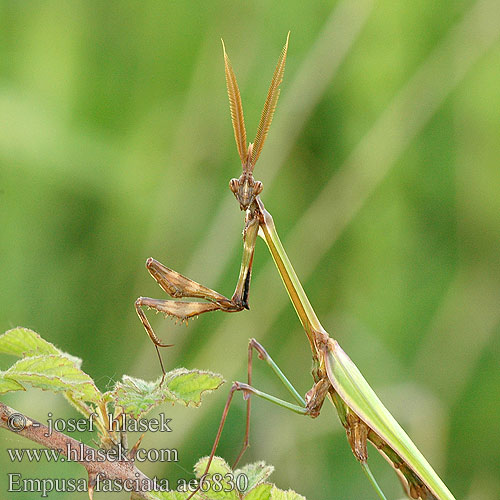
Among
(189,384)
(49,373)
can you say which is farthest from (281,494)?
(49,373)

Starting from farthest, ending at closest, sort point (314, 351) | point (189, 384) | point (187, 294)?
point (314, 351) → point (187, 294) → point (189, 384)

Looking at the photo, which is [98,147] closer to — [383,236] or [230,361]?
[230,361]

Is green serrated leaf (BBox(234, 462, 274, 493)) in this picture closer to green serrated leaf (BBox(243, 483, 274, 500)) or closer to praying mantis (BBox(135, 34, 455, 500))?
green serrated leaf (BBox(243, 483, 274, 500))

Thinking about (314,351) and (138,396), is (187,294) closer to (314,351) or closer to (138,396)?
(314,351)

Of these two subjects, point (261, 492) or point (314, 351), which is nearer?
point (261, 492)

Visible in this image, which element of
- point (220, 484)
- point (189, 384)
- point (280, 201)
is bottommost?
point (220, 484)

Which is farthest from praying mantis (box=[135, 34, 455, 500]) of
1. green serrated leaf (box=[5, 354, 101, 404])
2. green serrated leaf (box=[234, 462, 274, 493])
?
green serrated leaf (box=[5, 354, 101, 404])

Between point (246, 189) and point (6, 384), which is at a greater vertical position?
point (246, 189)

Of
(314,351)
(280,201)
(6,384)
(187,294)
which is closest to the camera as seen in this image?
(6,384)

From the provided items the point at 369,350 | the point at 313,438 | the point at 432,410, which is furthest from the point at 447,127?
the point at 313,438
